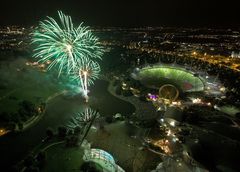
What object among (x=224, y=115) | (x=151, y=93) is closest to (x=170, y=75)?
(x=151, y=93)

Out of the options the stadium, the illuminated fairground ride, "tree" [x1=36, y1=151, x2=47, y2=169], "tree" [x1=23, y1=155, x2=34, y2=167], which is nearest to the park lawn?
"tree" [x1=36, y1=151, x2=47, y2=169]

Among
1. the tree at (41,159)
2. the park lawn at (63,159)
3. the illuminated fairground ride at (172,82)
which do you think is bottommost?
the park lawn at (63,159)

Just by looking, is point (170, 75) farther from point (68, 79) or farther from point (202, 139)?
point (202, 139)

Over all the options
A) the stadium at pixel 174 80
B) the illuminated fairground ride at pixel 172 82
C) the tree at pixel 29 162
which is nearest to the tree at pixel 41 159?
the tree at pixel 29 162

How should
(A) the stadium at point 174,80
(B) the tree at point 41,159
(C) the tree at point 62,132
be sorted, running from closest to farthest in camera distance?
(B) the tree at point 41,159, (C) the tree at point 62,132, (A) the stadium at point 174,80

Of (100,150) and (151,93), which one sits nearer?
(100,150)

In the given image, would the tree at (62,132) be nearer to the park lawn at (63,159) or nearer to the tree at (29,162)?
the park lawn at (63,159)

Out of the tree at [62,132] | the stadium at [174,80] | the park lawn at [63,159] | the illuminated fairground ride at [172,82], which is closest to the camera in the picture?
the park lawn at [63,159]

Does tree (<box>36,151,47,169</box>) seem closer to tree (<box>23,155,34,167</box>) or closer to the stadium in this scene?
tree (<box>23,155,34,167</box>)

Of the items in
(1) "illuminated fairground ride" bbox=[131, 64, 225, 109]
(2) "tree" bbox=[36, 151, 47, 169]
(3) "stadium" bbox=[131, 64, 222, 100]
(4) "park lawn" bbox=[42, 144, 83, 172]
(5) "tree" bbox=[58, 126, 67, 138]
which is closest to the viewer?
(4) "park lawn" bbox=[42, 144, 83, 172]

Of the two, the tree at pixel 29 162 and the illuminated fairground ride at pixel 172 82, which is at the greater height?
the illuminated fairground ride at pixel 172 82

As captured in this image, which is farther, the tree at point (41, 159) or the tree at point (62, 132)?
the tree at point (62, 132)
